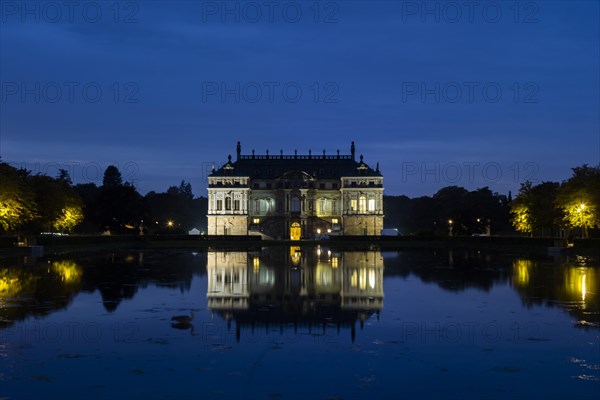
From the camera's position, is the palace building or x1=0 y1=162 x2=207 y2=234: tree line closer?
x1=0 y1=162 x2=207 y2=234: tree line

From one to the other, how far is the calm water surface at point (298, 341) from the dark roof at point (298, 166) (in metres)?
113

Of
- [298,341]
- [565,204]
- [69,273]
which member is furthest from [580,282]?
[565,204]

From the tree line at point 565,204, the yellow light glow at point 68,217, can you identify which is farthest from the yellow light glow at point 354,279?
the yellow light glow at point 68,217

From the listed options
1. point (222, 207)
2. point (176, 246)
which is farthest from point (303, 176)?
point (176, 246)

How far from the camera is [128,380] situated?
12.1m

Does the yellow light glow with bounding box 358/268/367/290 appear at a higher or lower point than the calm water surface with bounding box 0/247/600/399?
higher

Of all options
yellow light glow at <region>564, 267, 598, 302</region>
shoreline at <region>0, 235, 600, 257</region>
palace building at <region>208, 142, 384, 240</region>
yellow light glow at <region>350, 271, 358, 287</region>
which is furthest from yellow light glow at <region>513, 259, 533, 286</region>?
palace building at <region>208, 142, 384, 240</region>

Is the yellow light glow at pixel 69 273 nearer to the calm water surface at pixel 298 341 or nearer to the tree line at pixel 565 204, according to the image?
the calm water surface at pixel 298 341

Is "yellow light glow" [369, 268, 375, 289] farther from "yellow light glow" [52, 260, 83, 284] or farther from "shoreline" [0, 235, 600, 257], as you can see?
"shoreline" [0, 235, 600, 257]

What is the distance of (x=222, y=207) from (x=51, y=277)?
347 feet

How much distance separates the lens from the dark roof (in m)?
142

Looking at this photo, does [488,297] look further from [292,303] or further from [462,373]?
[462,373]

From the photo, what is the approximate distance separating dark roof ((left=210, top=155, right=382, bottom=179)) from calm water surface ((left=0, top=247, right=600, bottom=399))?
113 m

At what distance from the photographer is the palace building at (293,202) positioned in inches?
5448
